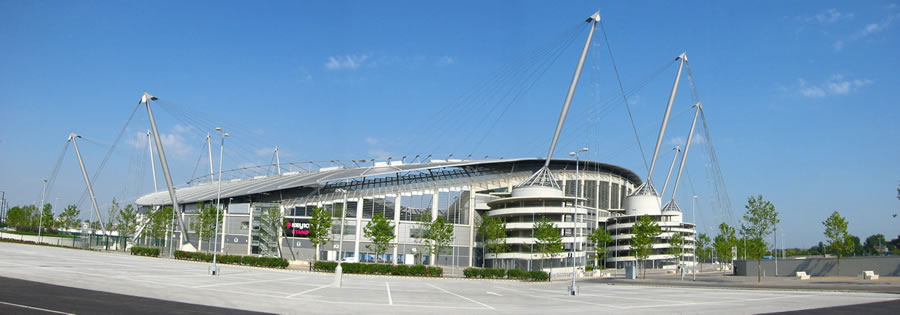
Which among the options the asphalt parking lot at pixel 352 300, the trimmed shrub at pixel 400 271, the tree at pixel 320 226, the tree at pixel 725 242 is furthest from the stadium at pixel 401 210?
the asphalt parking lot at pixel 352 300

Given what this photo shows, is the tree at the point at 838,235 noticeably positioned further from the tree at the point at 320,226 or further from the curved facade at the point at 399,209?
the tree at the point at 320,226

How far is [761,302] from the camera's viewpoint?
2978 cm

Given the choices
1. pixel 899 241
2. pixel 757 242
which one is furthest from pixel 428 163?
pixel 899 241

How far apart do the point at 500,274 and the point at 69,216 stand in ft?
304

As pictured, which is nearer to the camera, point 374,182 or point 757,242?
point 757,242

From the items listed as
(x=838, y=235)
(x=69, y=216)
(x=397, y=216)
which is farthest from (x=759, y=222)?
(x=69, y=216)

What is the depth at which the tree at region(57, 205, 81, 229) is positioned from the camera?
109 metres

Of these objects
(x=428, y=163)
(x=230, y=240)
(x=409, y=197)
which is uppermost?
(x=428, y=163)

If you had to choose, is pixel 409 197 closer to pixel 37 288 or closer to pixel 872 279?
pixel 872 279

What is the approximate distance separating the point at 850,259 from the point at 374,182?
66.6 metres

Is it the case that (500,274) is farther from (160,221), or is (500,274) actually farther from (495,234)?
(160,221)

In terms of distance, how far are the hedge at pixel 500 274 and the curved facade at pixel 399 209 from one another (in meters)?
25.2

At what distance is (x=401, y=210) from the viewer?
9619 centimetres

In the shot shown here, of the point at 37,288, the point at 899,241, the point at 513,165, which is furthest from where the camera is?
the point at 899,241
